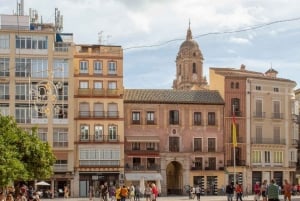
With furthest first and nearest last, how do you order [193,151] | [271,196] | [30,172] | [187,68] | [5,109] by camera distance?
[187,68], [193,151], [5,109], [30,172], [271,196]

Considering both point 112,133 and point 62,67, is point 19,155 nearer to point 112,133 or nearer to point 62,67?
point 62,67

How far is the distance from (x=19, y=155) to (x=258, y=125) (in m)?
36.1

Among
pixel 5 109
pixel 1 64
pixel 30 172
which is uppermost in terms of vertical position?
pixel 1 64

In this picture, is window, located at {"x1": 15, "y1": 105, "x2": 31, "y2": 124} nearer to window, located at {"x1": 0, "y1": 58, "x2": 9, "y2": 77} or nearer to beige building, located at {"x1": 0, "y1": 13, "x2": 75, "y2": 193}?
beige building, located at {"x1": 0, "y1": 13, "x2": 75, "y2": 193}

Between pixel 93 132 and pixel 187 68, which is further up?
pixel 187 68

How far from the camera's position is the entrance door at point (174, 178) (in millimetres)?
76062

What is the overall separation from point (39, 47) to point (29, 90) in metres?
4.32

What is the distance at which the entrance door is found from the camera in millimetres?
76062

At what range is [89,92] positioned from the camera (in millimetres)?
73250

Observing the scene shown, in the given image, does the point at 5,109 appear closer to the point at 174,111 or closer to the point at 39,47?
the point at 39,47

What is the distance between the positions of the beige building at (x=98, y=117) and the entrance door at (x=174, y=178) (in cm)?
683

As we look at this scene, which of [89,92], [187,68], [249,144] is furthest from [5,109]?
[187,68]

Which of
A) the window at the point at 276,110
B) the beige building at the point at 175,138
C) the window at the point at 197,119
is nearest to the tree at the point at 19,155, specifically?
the beige building at the point at 175,138

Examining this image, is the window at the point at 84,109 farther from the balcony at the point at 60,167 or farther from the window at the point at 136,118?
the balcony at the point at 60,167
